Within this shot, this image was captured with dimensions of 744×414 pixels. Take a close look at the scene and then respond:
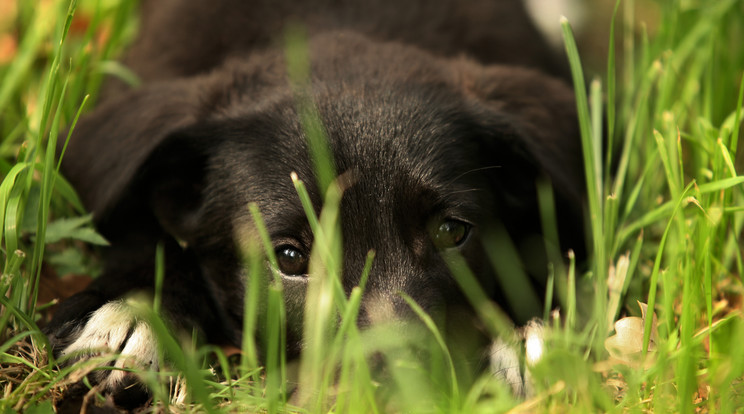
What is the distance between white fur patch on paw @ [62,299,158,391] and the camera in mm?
2174

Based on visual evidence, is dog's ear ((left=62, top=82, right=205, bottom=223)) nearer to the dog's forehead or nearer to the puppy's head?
the puppy's head

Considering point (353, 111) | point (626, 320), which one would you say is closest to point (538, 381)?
point (626, 320)

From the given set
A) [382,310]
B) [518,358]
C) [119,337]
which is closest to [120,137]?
[119,337]

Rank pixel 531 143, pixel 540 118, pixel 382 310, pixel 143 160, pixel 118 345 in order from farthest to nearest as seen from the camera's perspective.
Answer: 1. pixel 540 118
2. pixel 531 143
3. pixel 143 160
4. pixel 118 345
5. pixel 382 310

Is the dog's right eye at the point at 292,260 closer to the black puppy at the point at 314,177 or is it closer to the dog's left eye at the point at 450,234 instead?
the black puppy at the point at 314,177

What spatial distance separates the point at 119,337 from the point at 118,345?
2 cm

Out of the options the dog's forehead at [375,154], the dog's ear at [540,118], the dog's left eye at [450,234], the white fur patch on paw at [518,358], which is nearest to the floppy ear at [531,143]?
the dog's ear at [540,118]

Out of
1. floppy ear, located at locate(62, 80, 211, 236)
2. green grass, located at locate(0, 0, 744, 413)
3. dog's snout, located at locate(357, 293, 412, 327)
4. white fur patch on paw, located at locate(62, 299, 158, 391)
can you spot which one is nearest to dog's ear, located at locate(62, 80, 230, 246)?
floppy ear, located at locate(62, 80, 211, 236)

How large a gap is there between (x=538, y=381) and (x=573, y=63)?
104 cm

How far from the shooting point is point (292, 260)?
233 cm

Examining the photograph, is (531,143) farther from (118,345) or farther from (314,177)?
(118,345)

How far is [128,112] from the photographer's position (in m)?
2.72

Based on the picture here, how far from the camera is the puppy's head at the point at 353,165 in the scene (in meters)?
2.28

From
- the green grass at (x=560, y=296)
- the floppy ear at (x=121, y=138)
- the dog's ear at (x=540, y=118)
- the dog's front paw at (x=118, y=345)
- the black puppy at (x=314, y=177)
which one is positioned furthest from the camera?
the dog's ear at (x=540, y=118)
